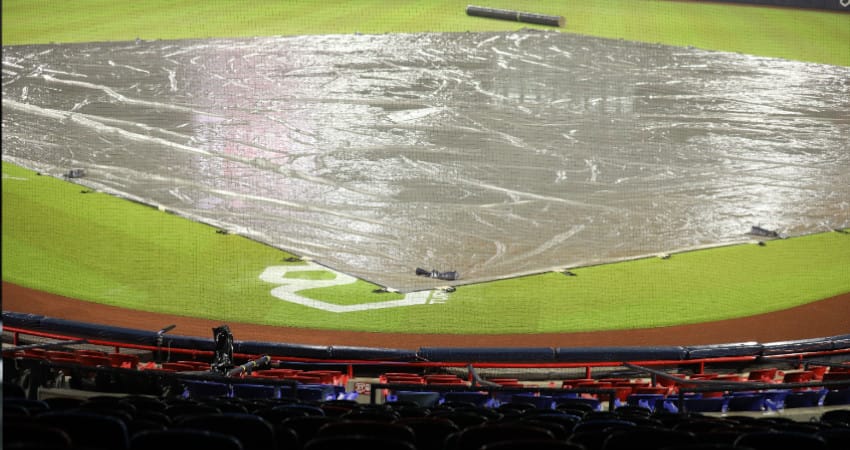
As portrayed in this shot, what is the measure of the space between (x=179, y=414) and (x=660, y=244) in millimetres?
13689

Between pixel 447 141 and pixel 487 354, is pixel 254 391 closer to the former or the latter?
pixel 487 354

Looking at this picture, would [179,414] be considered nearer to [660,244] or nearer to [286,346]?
[286,346]

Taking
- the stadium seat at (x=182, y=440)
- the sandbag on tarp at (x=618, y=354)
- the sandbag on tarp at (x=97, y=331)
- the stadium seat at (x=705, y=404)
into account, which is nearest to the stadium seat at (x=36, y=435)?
the stadium seat at (x=182, y=440)

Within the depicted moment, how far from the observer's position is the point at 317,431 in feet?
17.1

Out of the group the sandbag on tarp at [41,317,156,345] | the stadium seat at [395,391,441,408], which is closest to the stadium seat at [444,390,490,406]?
the stadium seat at [395,391,441,408]

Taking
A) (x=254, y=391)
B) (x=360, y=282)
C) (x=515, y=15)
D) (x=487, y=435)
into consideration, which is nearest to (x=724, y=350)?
(x=360, y=282)

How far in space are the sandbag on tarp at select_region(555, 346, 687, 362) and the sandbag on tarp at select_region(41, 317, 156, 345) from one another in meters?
5.94

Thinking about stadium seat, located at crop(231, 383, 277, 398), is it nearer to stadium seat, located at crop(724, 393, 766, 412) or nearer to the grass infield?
the grass infield

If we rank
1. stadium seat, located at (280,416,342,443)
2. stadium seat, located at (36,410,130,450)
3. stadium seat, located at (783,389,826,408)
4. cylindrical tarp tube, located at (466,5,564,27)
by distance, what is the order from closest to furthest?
1. stadium seat, located at (36,410,130,450)
2. stadium seat, located at (280,416,342,443)
3. stadium seat, located at (783,389,826,408)
4. cylindrical tarp tube, located at (466,5,564,27)

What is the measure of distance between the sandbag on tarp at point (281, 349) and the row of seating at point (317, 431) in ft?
21.7

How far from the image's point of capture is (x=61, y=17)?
29.2 meters

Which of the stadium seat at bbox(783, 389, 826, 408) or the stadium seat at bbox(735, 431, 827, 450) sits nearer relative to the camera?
the stadium seat at bbox(735, 431, 827, 450)

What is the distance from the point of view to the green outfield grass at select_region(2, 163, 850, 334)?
→ 1499 cm

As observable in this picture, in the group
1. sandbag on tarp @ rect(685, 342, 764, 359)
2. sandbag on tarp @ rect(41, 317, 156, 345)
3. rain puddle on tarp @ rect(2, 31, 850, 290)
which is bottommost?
sandbag on tarp @ rect(41, 317, 156, 345)
